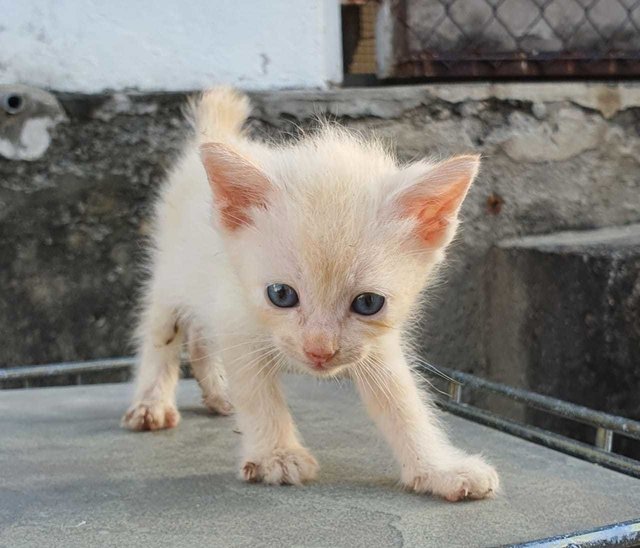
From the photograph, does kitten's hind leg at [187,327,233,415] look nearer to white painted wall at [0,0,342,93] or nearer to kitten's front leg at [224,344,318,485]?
kitten's front leg at [224,344,318,485]

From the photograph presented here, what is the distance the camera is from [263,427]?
193 centimetres

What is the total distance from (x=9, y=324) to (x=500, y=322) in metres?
1.69

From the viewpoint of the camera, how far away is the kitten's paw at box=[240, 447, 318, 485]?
1.90m

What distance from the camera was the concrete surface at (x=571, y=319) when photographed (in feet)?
9.04

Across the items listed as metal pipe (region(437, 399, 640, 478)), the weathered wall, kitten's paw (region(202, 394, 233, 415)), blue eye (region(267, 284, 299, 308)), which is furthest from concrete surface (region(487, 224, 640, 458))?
blue eye (region(267, 284, 299, 308))

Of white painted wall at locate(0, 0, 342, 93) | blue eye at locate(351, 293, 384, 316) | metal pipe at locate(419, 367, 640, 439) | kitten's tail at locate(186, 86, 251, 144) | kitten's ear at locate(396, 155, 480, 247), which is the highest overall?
white painted wall at locate(0, 0, 342, 93)

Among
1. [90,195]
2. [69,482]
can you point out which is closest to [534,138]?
[90,195]

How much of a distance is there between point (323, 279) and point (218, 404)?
3.47 ft

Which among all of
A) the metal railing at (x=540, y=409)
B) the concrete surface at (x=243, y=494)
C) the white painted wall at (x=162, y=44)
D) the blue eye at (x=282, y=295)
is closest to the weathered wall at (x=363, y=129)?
the white painted wall at (x=162, y=44)

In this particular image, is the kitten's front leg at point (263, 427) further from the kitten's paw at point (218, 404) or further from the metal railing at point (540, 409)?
the kitten's paw at point (218, 404)

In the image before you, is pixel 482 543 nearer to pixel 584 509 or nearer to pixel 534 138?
pixel 584 509

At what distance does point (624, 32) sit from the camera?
3453 millimetres

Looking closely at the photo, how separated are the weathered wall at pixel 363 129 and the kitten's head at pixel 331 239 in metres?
1.31

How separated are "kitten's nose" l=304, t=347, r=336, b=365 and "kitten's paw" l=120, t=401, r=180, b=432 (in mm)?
891
